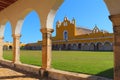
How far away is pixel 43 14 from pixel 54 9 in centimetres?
58

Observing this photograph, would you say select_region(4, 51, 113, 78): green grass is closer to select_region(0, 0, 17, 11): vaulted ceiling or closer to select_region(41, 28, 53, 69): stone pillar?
select_region(41, 28, 53, 69): stone pillar

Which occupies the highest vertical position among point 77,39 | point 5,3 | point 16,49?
point 5,3

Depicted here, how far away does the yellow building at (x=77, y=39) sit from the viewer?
1499 inches

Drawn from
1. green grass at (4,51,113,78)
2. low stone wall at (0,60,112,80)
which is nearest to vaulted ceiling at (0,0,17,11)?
low stone wall at (0,60,112,80)

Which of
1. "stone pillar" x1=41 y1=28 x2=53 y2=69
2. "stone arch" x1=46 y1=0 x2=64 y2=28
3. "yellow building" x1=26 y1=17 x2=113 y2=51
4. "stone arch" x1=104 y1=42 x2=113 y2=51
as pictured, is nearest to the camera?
"stone arch" x1=46 y1=0 x2=64 y2=28

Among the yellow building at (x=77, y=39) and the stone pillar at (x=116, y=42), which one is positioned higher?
the yellow building at (x=77, y=39)

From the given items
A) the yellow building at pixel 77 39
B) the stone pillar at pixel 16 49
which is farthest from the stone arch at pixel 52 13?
the yellow building at pixel 77 39

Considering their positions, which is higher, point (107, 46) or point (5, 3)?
point (5, 3)

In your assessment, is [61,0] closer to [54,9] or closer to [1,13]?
[54,9]

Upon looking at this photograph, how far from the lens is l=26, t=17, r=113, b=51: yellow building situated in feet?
125

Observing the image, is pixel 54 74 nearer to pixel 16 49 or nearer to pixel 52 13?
pixel 52 13

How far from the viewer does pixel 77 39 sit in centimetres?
4378

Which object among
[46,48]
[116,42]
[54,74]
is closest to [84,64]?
[46,48]

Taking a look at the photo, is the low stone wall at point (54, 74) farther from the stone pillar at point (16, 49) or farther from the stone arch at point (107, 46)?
the stone arch at point (107, 46)
